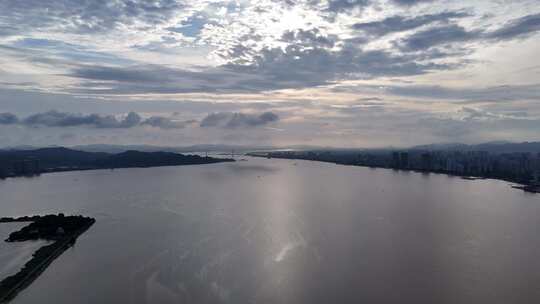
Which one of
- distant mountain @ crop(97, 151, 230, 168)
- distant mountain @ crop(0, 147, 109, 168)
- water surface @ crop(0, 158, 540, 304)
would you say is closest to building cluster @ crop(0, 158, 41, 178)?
distant mountain @ crop(0, 147, 109, 168)

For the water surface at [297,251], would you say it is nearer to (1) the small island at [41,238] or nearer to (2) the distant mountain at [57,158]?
(1) the small island at [41,238]

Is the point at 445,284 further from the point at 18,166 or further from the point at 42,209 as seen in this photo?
the point at 18,166

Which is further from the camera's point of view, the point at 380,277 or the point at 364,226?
the point at 364,226

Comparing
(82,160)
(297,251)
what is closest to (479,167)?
(297,251)

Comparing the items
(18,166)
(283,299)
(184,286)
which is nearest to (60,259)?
(184,286)

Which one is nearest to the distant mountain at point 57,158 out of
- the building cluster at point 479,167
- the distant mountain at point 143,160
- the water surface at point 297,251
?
the distant mountain at point 143,160

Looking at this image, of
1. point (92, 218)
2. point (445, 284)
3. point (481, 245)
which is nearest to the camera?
point (445, 284)
